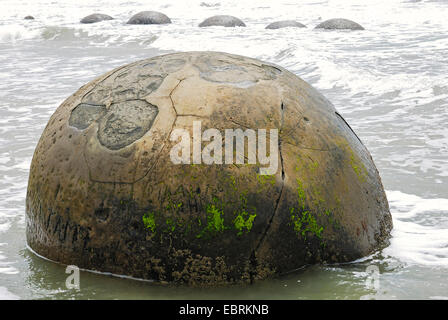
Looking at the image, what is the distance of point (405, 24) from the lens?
1675 cm

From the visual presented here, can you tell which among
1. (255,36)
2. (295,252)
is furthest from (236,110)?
(255,36)

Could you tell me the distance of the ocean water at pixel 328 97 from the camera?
116 inches

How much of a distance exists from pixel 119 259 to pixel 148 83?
92cm

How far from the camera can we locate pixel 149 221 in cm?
287

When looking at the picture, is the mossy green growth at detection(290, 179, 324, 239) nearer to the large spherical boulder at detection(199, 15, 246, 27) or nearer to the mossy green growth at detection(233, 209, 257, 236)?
the mossy green growth at detection(233, 209, 257, 236)

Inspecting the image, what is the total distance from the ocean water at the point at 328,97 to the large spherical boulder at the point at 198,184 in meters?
0.12

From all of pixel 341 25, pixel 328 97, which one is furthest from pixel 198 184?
pixel 341 25
